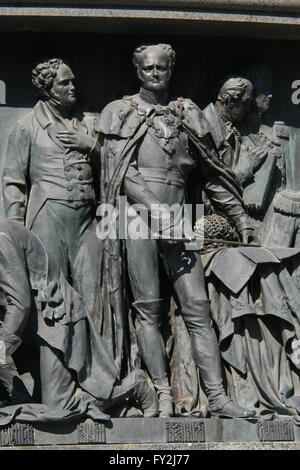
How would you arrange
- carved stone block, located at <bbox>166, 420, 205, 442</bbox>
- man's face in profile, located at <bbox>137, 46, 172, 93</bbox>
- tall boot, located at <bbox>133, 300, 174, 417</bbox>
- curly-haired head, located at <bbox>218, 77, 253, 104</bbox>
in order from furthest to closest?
curly-haired head, located at <bbox>218, 77, 253, 104</bbox> < man's face in profile, located at <bbox>137, 46, 172, 93</bbox> < tall boot, located at <bbox>133, 300, 174, 417</bbox> < carved stone block, located at <bbox>166, 420, 205, 442</bbox>

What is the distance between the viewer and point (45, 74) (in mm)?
11047

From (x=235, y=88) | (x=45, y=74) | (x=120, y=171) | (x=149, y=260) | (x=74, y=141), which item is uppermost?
(x=45, y=74)

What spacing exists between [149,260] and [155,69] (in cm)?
140

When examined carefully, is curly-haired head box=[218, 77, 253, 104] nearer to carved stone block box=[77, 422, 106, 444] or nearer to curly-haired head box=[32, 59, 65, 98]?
curly-haired head box=[32, 59, 65, 98]

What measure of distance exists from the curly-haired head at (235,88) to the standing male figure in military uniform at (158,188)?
0.29m

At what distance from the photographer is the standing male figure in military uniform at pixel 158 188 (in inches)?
424

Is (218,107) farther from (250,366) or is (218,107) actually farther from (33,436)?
(33,436)

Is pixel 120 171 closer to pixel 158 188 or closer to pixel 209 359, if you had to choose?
pixel 158 188

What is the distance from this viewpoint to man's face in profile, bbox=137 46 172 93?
433 inches

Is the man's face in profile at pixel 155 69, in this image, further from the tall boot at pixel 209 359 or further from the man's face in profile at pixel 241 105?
the tall boot at pixel 209 359

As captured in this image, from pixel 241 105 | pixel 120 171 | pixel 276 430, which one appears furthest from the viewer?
pixel 241 105

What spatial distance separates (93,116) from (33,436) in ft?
8.20

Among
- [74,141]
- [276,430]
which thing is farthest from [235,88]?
[276,430]

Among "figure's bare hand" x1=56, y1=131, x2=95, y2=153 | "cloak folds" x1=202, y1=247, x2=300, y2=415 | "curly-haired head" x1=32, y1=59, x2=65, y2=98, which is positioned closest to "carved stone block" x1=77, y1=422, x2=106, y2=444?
"cloak folds" x1=202, y1=247, x2=300, y2=415
